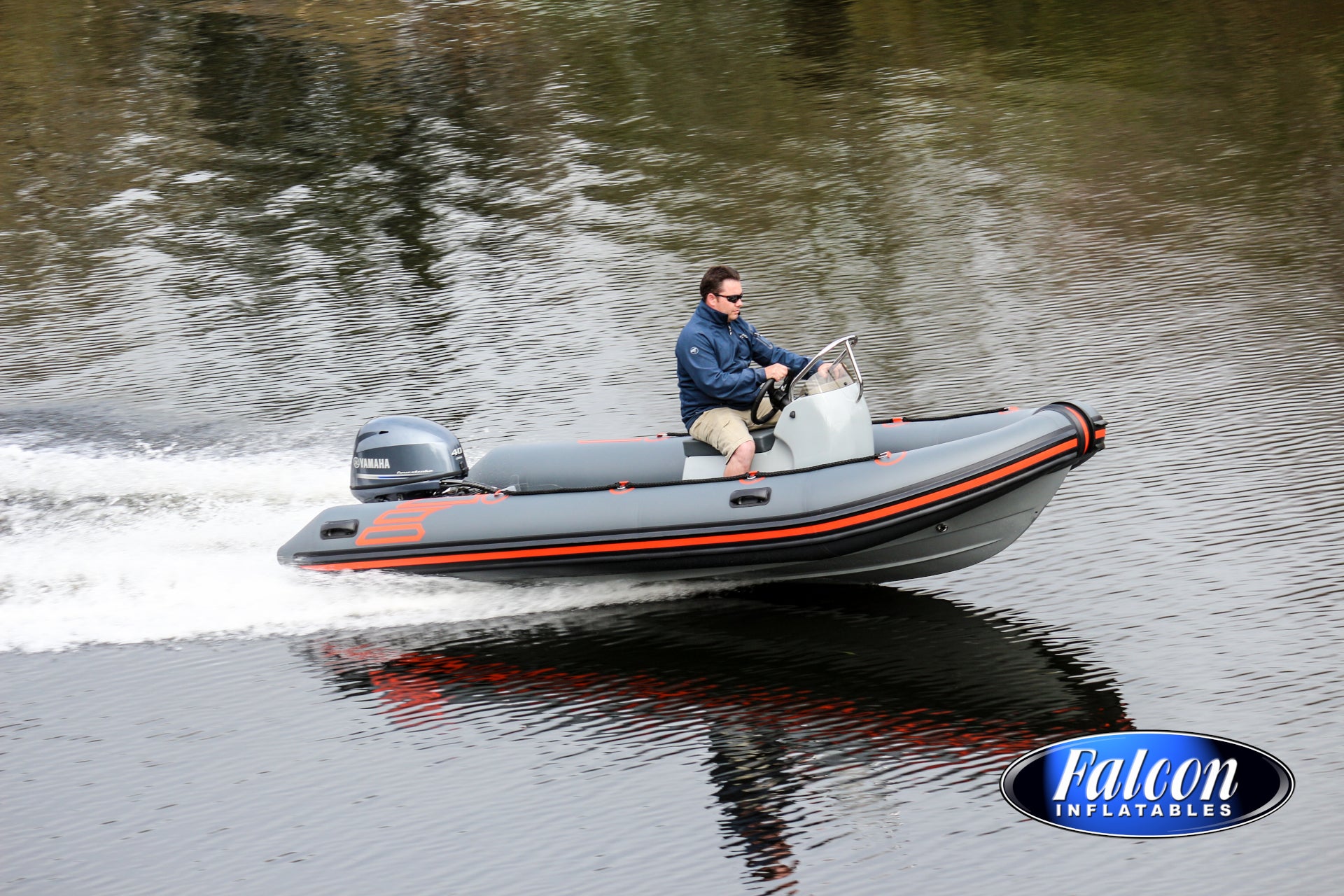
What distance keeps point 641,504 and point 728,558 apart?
0.42m

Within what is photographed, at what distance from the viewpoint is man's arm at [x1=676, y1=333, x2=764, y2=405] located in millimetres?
6301

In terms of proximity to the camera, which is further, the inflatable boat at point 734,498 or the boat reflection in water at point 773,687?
the inflatable boat at point 734,498

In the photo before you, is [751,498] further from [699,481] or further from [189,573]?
[189,573]

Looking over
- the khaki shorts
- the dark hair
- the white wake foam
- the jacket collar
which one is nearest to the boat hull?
the white wake foam

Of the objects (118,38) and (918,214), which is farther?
(118,38)

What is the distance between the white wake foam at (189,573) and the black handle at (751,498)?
67 centimetres

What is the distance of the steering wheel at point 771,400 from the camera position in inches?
251

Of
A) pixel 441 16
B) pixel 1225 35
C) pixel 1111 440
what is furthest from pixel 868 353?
pixel 441 16

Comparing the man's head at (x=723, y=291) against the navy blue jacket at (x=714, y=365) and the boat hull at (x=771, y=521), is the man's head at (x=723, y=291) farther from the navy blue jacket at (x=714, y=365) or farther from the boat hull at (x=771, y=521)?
the boat hull at (x=771, y=521)

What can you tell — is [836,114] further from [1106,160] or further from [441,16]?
[441,16]

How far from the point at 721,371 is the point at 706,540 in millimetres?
771

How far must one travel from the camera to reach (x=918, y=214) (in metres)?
11.8

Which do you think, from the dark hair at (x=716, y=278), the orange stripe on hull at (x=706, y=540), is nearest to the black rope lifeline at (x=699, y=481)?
the orange stripe on hull at (x=706, y=540)

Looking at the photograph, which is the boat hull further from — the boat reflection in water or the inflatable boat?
the boat reflection in water
